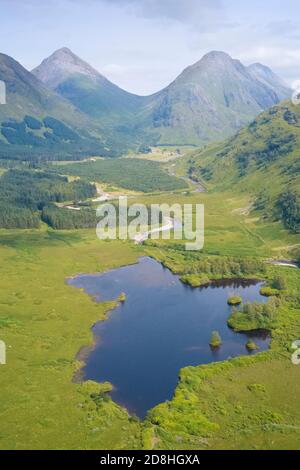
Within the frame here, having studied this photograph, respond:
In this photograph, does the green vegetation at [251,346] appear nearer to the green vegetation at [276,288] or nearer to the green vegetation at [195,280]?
the green vegetation at [276,288]

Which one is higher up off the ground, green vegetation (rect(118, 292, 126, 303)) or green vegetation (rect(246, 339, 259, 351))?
green vegetation (rect(118, 292, 126, 303))

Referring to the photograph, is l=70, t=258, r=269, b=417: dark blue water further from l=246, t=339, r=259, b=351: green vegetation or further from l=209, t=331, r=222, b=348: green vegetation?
l=246, t=339, r=259, b=351: green vegetation

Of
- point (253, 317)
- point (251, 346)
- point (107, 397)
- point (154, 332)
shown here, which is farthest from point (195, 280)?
point (107, 397)

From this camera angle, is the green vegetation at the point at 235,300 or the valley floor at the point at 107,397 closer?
the valley floor at the point at 107,397

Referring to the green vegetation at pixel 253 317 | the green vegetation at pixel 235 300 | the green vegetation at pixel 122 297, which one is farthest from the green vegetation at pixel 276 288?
the green vegetation at pixel 122 297

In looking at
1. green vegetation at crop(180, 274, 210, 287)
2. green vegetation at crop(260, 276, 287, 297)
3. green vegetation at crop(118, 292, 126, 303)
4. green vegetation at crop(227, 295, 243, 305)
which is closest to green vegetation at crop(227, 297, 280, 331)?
green vegetation at crop(227, 295, 243, 305)
